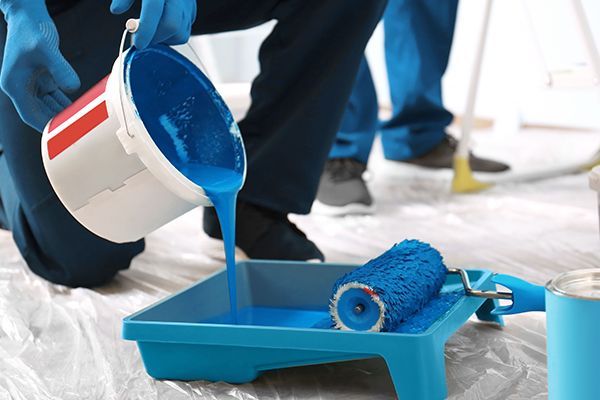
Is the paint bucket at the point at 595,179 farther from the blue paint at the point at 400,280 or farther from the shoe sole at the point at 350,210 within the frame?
the shoe sole at the point at 350,210

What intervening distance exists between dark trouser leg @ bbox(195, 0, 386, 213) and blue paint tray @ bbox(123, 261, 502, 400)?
0.77 feet

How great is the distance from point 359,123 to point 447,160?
30 centimetres

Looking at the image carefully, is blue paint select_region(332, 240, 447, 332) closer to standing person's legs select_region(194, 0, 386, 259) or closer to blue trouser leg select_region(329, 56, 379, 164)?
standing person's legs select_region(194, 0, 386, 259)

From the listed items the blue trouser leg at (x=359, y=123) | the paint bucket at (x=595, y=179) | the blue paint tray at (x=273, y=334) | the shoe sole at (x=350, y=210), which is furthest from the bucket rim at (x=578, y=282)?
the blue trouser leg at (x=359, y=123)

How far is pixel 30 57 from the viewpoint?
1049 mm

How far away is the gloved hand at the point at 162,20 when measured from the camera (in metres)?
0.99

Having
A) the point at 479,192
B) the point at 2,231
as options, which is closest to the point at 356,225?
the point at 479,192

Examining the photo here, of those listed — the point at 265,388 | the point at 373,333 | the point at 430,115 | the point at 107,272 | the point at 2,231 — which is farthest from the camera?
the point at 430,115

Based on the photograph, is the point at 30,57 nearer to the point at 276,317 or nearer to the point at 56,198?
the point at 56,198

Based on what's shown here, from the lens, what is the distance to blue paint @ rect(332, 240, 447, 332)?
975 millimetres

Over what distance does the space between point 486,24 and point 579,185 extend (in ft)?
1.46

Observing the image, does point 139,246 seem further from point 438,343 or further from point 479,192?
point 479,192

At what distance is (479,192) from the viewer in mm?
2117

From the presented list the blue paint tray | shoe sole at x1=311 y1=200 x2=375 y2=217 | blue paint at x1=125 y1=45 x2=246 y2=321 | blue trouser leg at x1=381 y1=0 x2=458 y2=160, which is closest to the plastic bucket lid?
blue paint at x1=125 y1=45 x2=246 y2=321
